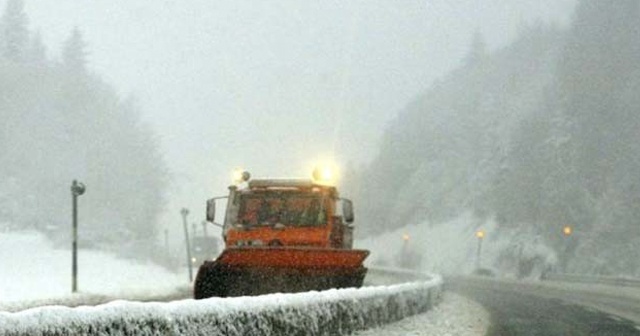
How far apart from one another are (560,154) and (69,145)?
43.4 m

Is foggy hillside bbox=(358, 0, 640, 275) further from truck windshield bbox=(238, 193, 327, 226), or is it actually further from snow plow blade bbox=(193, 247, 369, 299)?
snow plow blade bbox=(193, 247, 369, 299)

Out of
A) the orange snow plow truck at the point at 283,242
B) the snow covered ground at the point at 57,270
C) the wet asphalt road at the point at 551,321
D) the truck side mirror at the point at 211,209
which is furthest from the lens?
the snow covered ground at the point at 57,270

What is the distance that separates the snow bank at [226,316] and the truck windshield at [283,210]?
3.93 m

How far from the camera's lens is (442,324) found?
1558 cm

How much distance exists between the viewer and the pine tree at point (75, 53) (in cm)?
8325

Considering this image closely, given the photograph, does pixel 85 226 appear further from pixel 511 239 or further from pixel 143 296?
pixel 143 296

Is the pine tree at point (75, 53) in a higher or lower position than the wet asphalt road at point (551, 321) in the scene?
higher

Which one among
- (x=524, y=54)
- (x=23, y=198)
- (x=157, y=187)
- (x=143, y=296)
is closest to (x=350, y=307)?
(x=143, y=296)

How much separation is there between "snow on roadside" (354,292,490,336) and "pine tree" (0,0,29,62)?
69.8 meters

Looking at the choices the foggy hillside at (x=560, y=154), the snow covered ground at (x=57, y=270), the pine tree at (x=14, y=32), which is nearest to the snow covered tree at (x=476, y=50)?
the foggy hillside at (x=560, y=154)

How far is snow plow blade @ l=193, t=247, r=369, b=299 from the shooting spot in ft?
48.0

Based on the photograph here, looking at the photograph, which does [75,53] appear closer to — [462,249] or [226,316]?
[462,249]

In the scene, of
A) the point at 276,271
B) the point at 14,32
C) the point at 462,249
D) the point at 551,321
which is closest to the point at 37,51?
the point at 14,32

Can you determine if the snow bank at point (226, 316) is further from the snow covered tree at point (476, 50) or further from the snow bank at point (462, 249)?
the snow covered tree at point (476, 50)
